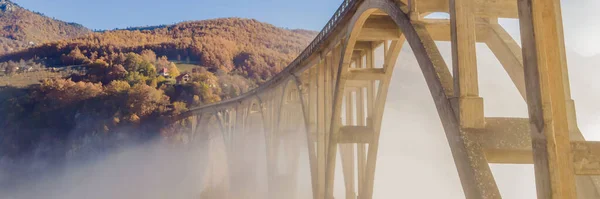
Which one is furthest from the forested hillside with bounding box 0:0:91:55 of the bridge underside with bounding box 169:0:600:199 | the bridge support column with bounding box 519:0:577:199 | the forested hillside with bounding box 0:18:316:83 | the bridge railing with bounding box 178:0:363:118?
the bridge support column with bounding box 519:0:577:199

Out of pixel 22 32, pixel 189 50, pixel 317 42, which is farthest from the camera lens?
pixel 22 32

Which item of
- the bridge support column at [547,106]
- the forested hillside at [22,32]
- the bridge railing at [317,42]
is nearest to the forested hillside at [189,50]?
the forested hillside at [22,32]

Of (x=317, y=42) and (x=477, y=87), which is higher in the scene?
(x=317, y=42)

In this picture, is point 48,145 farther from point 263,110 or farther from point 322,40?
point 322,40

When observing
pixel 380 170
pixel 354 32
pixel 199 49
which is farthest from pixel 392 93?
pixel 199 49

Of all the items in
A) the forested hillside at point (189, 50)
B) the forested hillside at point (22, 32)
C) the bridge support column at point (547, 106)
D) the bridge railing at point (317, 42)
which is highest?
the forested hillside at point (22, 32)

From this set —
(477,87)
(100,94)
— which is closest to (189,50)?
(100,94)

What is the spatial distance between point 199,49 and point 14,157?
65870 millimetres

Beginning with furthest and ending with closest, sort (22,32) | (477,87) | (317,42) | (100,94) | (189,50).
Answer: (22,32) → (189,50) → (100,94) → (317,42) → (477,87)

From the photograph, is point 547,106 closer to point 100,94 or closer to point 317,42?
point 317,42

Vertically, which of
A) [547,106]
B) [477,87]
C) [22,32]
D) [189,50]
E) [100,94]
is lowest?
[547,106]

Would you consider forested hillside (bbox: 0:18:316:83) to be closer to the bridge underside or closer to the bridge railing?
the bridge railing

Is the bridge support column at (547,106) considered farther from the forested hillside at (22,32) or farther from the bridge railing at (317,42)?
the forested hillside at (22,32)

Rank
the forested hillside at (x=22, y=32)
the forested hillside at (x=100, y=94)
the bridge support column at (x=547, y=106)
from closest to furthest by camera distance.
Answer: the bridge support column at (x=547, y=106) → the forested hillside at (x=100, y=94) → the forested hillside at (x=22, y=32)
